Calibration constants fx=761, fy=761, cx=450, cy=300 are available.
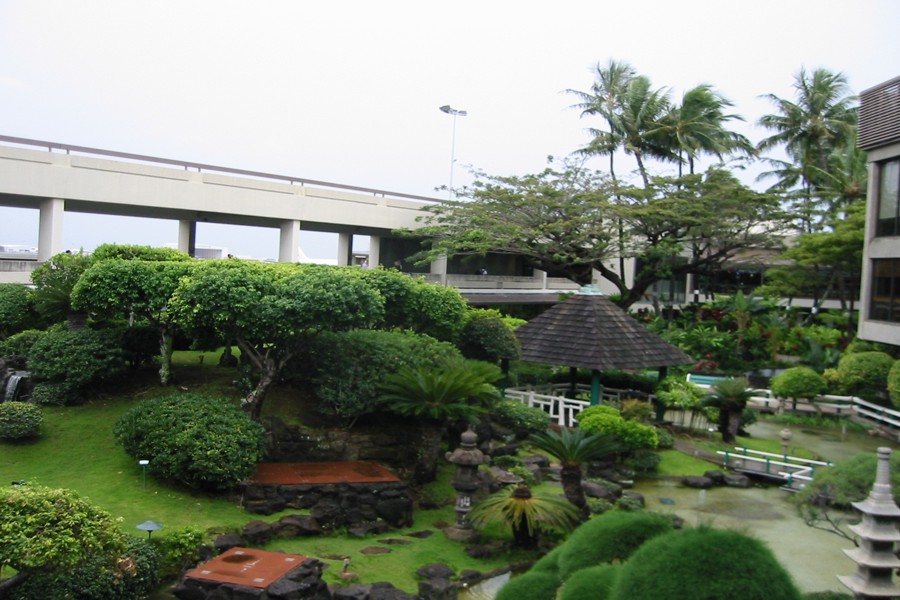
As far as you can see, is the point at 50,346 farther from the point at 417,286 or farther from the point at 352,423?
the point at 417,286

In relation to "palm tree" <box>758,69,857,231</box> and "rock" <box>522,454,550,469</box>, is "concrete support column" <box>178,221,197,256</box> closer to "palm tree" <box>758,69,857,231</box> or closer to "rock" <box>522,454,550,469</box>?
"rock" <box>522,454,550,469</box>

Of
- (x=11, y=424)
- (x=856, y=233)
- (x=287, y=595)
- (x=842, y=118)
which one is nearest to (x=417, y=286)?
(x=11, y=424)

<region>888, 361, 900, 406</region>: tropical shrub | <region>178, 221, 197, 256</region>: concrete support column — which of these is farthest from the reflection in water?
<region>178, 221, 197, 256</region>: concrete support column

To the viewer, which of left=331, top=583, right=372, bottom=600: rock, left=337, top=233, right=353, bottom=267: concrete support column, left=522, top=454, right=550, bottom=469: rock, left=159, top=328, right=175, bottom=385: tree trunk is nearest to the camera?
left=331, top=583, right=372, bottom=600: rock

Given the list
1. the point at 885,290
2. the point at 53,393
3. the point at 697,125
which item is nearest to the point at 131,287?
the point at 53,393

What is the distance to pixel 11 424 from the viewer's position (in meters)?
12.2

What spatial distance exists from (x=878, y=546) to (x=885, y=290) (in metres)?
16.1

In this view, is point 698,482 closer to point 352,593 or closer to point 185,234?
point 352,593

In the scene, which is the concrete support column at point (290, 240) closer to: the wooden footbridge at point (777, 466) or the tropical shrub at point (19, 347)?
the tropical shrub at point (19, 347)

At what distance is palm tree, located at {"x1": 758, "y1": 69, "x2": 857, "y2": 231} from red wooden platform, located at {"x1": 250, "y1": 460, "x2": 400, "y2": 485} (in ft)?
96.0

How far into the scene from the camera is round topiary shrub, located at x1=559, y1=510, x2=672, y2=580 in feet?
19.3

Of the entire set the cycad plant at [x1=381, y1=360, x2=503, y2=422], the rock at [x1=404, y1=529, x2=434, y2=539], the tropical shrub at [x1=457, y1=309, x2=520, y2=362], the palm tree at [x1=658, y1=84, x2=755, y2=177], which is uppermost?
the palm tree at [x1=658, y1=84, x2=755, y2=177]

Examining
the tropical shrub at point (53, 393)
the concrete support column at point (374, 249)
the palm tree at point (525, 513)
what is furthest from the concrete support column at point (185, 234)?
the palm tree at point (525, 513)

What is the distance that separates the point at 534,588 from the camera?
6250mm
